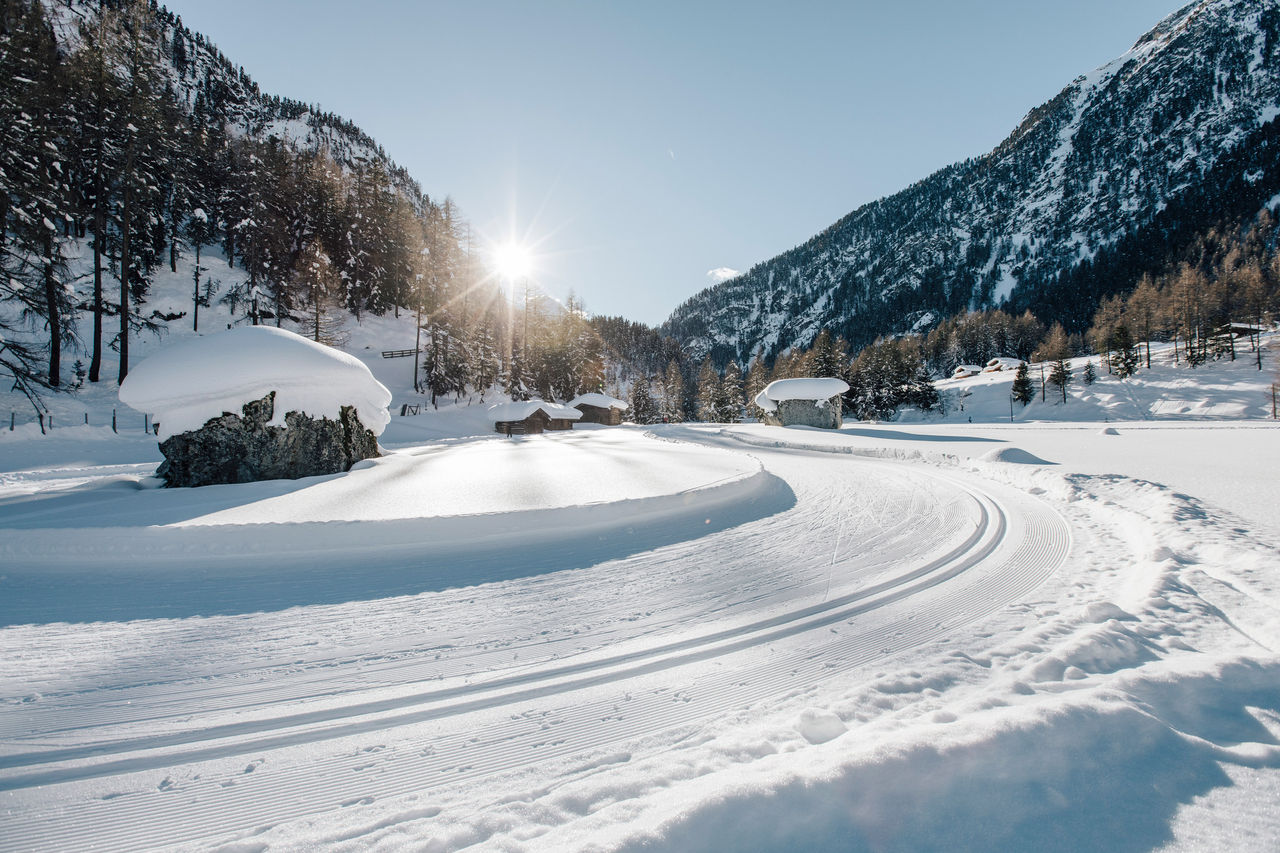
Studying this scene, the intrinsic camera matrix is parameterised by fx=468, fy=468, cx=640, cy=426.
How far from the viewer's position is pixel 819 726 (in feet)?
8.14

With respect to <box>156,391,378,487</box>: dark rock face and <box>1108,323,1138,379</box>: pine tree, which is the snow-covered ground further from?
<box>1108,323,1138,379</box>: pine tree

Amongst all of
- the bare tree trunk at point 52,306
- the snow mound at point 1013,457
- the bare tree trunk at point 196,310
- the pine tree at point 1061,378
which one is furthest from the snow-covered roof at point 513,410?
the pine tree at point 1061,378

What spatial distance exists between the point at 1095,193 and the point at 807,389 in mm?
200231

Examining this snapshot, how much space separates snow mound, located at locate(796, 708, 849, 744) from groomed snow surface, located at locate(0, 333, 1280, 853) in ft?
0.06

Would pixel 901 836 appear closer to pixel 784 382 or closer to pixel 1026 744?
pixel 1026 744

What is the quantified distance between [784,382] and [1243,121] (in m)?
227

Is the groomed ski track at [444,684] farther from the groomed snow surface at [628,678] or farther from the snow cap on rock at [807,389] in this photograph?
the snow cap on rock at [807,389]

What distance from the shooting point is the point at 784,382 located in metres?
35.4

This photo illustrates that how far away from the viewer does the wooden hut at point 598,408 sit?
45219 mm

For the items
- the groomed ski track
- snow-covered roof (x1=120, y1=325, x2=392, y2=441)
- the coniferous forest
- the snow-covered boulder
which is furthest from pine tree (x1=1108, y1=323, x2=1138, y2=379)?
the snow-covered boulder

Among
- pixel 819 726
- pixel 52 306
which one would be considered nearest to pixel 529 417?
pixel 52 306

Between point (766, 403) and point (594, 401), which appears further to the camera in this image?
point (594, 401)

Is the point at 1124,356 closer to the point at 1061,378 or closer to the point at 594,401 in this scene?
the point at 1061,378

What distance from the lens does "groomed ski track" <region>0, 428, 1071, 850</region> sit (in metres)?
2.07
